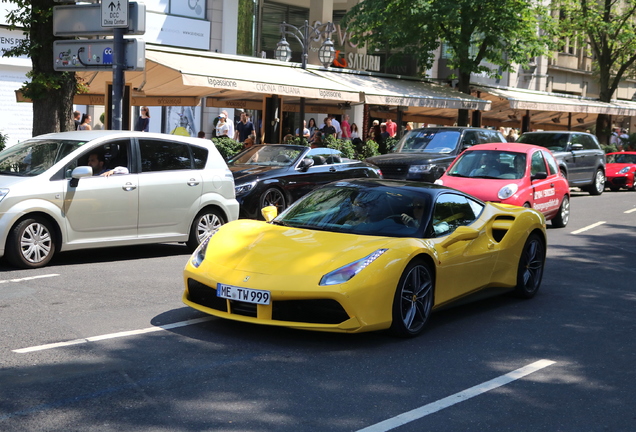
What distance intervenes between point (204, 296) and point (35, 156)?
4389 millimetres

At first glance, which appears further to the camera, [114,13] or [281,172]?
[281,172]

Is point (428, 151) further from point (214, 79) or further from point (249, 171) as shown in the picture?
point (249, 171)

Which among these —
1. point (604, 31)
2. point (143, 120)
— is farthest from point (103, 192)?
point (604, 31)

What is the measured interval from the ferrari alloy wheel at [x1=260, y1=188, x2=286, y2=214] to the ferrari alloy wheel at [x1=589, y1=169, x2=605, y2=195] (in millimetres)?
13774

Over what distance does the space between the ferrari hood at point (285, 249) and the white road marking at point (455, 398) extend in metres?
1.46

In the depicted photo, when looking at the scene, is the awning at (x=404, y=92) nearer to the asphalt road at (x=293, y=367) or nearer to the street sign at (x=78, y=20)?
the street sign at (x=78, y=20)

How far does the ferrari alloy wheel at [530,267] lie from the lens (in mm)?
8719

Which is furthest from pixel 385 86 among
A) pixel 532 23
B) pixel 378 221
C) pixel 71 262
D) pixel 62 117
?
pixel 378 221

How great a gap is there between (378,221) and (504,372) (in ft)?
6.21

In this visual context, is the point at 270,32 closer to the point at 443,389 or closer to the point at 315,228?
the point at 315,228

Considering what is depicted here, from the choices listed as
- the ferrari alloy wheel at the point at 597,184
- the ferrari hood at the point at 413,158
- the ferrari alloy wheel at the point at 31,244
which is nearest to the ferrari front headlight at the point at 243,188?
the ferrari alloy wheel at the point at 31,244

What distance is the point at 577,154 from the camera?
24.7 meters

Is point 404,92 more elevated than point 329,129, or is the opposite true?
point 404,92

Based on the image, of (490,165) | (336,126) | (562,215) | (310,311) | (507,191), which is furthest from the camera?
(336,126)
